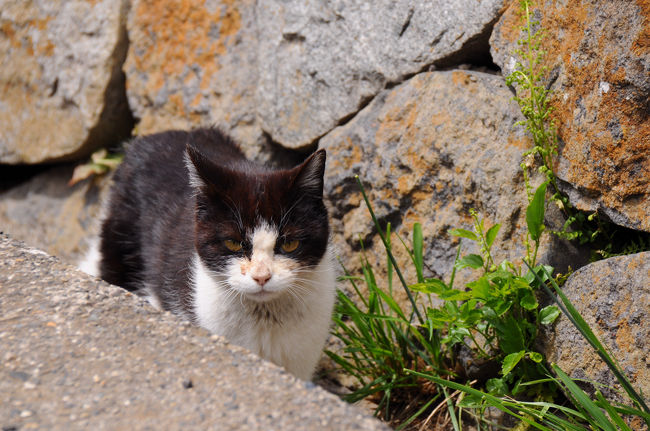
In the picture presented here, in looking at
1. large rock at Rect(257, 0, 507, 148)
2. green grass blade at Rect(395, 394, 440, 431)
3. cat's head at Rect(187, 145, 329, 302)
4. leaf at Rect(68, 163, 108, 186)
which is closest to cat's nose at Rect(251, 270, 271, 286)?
cat's head at Rect(187, 145, 329, 302)

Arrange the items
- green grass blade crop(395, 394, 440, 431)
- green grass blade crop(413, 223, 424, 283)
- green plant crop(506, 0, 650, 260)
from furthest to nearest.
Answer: green grass blade crop(413, 223, 424, 283), green grass blade crop(395, 394, 440, 431), green plant crop(506, 0, 650, 260)

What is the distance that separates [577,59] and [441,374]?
1.37 meters

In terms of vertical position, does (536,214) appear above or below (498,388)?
above

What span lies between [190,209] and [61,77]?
2.11 metres

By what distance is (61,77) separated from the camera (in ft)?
14.5

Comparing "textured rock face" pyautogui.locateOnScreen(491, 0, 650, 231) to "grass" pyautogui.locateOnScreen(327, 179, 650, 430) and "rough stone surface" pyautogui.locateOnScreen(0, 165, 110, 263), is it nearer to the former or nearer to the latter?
"grass" pyautogui.locateOnScreen(327, 179, 650, 430)

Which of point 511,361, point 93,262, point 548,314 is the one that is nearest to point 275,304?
point 511,361

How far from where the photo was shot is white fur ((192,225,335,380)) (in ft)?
7.99

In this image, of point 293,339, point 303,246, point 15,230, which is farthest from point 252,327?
point 15,230

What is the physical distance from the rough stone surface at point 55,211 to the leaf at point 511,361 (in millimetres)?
2905

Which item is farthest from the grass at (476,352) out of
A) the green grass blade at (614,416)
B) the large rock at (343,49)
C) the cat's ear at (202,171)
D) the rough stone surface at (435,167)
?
→ the large rock at (343,49)

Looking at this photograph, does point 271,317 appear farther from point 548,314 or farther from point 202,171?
point 548,314

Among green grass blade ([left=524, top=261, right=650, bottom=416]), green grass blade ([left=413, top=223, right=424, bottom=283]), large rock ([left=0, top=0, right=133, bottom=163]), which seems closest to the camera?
green grass blade ([left=524, top=261, right=650, bottom=416])

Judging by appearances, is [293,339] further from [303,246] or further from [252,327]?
[303,246]
